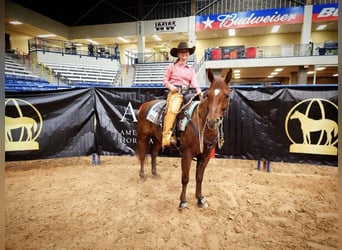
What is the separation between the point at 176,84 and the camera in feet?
11.6

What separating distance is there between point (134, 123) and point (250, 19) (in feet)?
61.2

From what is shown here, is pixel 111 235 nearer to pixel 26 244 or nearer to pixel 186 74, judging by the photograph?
pixel 26 244

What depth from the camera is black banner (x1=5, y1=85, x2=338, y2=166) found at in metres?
4.26

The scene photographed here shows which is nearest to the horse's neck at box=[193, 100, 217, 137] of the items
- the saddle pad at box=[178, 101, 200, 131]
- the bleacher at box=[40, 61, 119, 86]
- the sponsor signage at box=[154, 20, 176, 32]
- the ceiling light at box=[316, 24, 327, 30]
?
the saddle pad at box=[178, 101, 200, 131]

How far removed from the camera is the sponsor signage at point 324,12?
1812 centimetres

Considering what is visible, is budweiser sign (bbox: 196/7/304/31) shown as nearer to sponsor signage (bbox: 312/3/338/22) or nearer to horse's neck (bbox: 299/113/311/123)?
sponsor signage (bbox: 312/3/338/22)

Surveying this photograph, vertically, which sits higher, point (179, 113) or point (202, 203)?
point (179, 113)

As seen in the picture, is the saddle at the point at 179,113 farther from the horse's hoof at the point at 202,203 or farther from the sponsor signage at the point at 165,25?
the sponsor signage at the point at 165,25

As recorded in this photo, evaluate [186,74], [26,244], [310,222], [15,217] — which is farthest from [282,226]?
[15,217]

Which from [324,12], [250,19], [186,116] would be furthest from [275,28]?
[186,116]

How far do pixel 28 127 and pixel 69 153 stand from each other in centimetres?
95

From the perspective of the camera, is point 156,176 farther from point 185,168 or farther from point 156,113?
point 185,168

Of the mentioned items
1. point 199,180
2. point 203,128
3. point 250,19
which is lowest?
point 199,180

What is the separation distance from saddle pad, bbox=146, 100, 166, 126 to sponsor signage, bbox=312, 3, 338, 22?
67.7ft
